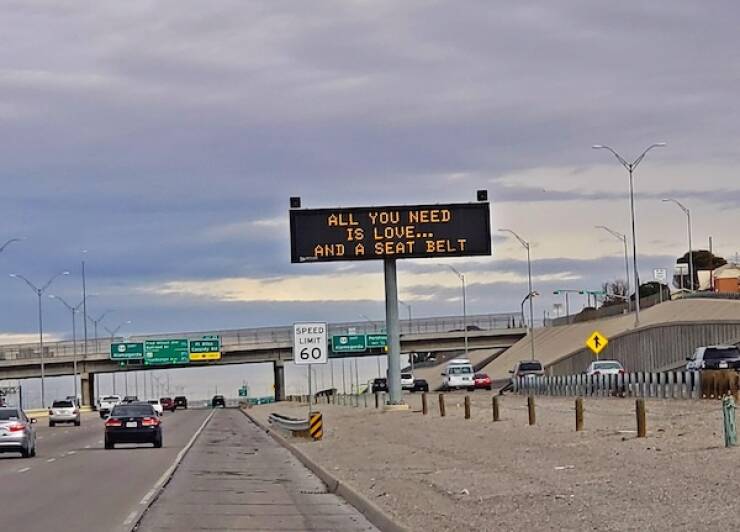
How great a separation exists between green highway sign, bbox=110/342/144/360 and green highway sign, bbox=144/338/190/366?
1.79ft

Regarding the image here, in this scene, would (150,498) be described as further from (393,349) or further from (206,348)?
(206,348)

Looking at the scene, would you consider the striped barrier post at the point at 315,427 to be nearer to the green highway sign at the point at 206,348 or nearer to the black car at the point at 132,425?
the black car at the point at 132,425

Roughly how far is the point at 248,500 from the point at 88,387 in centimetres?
11320

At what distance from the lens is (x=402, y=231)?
5619 cm

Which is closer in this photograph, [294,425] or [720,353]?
[294,425]

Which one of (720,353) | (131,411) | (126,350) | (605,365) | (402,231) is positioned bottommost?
(131,411)

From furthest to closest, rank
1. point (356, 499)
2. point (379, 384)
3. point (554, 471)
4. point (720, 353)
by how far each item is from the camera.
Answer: point (379, 384) → point (720, 353) → point (554, 471) → point (356, 499)

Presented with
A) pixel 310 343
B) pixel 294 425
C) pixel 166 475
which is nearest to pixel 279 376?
pixel 294 425

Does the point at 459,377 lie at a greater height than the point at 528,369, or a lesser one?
lesser

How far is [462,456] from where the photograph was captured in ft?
98.6

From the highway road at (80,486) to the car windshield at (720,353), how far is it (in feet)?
77.5

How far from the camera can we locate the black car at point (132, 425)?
43.9 meters

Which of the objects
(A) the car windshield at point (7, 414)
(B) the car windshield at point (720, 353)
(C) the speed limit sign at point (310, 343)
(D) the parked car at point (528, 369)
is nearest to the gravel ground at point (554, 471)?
(C) the speed limit sign at point (310, 343)

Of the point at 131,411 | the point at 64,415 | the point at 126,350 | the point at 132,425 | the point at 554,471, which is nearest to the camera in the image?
the point at 554,471
